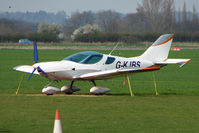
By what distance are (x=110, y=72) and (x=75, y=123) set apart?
5749mm

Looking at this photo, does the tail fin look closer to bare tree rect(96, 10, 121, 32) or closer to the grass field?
the grass field

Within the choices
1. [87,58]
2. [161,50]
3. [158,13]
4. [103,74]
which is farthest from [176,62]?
[158,13]

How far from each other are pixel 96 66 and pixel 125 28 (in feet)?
394

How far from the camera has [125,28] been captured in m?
136

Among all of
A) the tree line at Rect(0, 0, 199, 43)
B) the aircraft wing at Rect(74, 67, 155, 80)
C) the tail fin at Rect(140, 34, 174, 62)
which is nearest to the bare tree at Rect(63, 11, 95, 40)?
the tree line at Rect(0, 0, 199, 43)

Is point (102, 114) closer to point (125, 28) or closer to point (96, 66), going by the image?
point (96, 66)

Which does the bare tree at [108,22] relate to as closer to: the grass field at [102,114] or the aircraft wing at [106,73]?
the aircraft wing at [106,73]

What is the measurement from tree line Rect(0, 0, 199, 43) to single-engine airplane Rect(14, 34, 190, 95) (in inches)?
2604

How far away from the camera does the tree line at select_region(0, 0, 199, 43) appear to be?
86.9 metres

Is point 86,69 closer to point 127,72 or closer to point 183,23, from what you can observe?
point 127,72

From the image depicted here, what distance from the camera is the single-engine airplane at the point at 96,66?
16.6 meters

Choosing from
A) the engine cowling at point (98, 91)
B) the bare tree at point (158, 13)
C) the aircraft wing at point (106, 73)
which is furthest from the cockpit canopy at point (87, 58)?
the bare tree at point (158, 13)

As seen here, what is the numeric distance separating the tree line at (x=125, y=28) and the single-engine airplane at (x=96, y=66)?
6615 centimetres

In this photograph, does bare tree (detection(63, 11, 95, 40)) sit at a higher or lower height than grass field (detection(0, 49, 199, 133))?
higher
